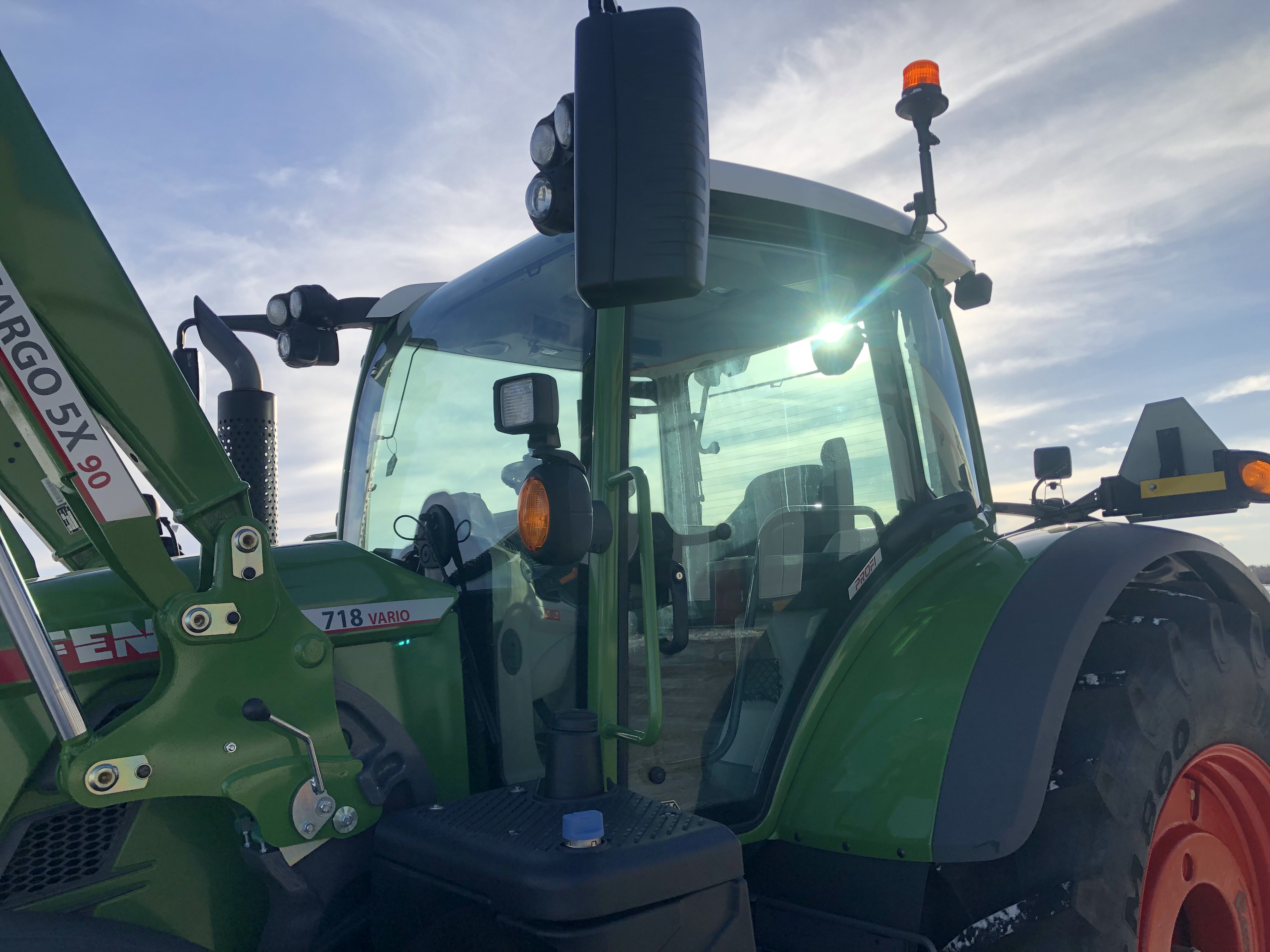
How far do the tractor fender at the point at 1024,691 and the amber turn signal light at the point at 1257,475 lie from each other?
1.56 ft

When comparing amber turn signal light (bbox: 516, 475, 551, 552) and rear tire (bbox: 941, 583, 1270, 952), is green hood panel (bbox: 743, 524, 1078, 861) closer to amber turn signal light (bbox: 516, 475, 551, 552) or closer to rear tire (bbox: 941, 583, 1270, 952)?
rear tire (bbox: 941, 583, 1270, 952)

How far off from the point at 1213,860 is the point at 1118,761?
1.79 ft

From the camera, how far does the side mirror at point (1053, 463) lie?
2980 mm

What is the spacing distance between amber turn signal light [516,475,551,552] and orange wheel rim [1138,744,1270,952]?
1419 mm

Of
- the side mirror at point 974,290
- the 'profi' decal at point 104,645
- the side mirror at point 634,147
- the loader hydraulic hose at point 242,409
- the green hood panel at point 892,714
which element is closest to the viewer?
the side mirror at point 634,147

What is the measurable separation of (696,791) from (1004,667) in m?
0.71

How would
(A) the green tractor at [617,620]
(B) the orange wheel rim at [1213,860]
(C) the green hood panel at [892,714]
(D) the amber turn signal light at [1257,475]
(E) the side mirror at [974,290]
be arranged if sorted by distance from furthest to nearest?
1. (E) the side mirror at [974,290]
2. (D) the amber turn signal light at [1257,475]
3. (B) the orange wheel rim at [1213,860]
4. (C) the green hood panel at [892,714]
5. (A) the green tractor at [617,620]

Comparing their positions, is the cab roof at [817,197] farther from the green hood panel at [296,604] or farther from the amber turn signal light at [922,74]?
the green hood panel at [296,604]

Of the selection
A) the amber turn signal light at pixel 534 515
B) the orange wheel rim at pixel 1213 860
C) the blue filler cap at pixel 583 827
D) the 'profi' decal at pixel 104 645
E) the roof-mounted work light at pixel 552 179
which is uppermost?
the roof-mounted work light at pixel 552 179

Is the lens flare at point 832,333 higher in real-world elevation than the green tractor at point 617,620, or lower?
higher

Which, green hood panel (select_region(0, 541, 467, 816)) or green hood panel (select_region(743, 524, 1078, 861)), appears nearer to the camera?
green hood panel (select_region(0, 541, 467, 816))

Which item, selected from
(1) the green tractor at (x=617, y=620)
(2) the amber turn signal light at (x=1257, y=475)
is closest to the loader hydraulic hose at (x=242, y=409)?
(1) the green tractor at (x=617, y=620)

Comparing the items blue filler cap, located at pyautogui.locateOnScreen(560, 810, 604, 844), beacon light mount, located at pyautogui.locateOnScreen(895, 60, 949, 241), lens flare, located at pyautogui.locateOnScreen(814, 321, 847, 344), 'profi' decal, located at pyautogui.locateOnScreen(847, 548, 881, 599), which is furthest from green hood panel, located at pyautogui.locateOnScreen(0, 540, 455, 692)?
beacon light mount, located at pyautogui.locateOnScreen(895, 60, 949, 241)

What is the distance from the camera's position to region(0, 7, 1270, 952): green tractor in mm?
1556
